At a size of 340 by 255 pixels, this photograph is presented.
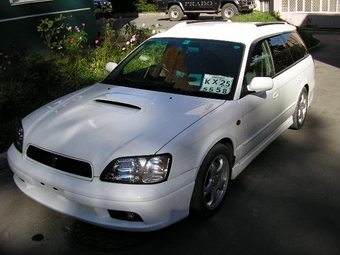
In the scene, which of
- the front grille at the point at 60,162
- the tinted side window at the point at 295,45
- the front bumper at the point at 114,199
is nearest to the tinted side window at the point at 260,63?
the tinted side window at the point at 295,45

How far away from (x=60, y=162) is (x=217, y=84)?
1.71m

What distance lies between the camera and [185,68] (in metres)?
4.11

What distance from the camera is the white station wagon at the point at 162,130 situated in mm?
2914

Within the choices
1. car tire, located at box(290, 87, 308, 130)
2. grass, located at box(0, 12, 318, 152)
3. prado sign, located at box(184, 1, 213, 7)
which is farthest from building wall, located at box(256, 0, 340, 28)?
car tire, located at box(290, 87, 308, 130)

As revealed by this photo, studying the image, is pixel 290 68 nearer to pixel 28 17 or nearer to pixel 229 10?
pixel 28 17

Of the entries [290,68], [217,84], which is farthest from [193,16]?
[217,84]

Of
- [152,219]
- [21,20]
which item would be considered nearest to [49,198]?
[152,219]

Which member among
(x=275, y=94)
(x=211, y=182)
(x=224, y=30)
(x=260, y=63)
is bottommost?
(x=211, y=182)

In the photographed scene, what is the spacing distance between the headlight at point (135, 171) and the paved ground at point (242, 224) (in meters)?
0.64

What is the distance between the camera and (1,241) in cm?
330

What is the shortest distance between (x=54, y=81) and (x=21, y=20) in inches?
151

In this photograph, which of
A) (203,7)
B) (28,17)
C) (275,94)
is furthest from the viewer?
(203,7)

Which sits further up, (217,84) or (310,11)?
(217,84)

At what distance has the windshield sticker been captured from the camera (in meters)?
3.83
